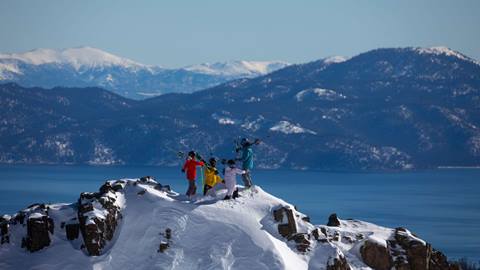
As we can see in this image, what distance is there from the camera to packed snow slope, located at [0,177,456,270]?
48.9 meters

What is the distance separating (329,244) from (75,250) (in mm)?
12907

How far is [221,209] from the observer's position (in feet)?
170

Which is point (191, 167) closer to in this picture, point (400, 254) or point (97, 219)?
point (97, 219)

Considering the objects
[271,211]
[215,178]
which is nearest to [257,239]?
[271,211]

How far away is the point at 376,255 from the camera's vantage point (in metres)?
51.3

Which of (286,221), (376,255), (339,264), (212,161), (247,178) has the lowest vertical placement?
(339,264)

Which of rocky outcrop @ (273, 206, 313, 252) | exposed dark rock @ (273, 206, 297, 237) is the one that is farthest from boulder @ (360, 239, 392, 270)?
exposed dark rock @ (273, 206, 297, 237)

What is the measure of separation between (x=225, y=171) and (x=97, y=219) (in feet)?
24.7

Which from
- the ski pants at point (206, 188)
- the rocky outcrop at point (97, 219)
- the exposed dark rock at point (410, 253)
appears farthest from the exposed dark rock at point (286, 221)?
the rocky outcrop at point (97, 219)

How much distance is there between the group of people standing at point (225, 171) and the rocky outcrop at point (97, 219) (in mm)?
4226

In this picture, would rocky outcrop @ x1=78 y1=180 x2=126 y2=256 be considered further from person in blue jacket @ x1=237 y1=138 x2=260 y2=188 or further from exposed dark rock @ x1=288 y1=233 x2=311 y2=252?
exposed dark rock @ x1=288 y1=233 x2=311 y2=252

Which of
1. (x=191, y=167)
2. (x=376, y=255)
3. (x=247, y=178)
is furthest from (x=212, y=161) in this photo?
(x=376, y=255)

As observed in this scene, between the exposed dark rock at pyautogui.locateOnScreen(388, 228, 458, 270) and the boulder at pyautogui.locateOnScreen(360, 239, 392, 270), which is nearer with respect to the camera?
the boulder at pyautogui.locateOnScreen(360, 239, 392, 270)

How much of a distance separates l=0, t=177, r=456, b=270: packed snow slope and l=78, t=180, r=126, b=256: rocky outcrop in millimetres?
50
